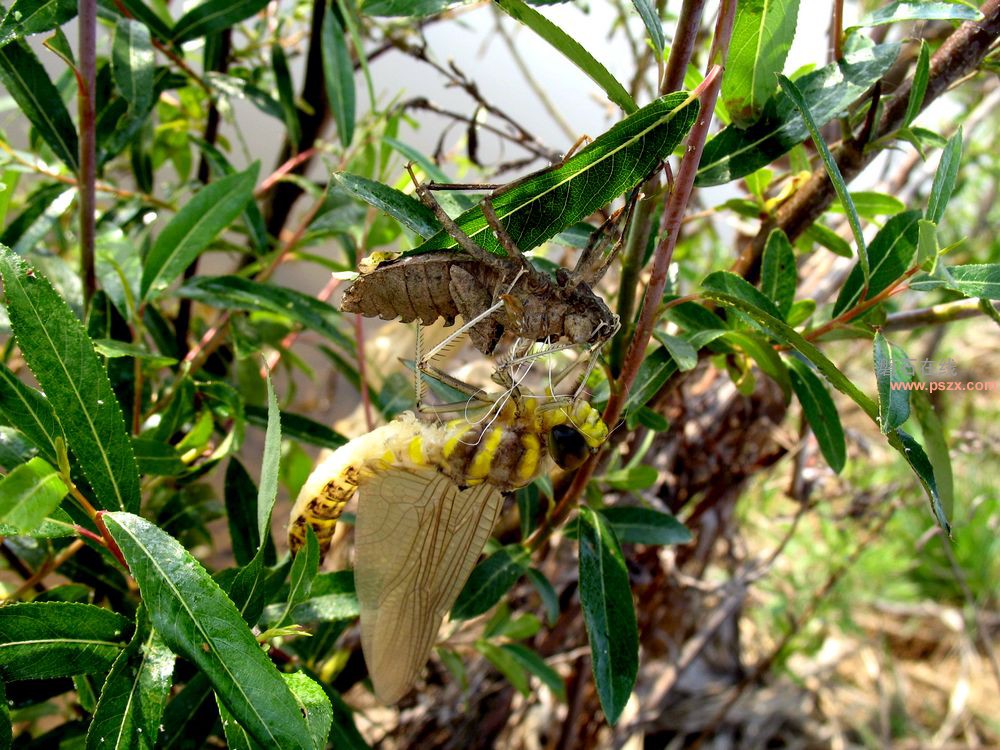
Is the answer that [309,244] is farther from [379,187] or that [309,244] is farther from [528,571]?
[528,571]

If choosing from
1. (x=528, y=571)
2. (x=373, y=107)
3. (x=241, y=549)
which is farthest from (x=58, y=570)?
(x=373, y=107)

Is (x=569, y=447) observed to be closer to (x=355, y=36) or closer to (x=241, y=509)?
(x=241, y=509)

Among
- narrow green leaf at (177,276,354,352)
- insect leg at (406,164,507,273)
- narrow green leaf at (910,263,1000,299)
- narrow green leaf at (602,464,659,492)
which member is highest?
insect leg at (406,164,507,273)

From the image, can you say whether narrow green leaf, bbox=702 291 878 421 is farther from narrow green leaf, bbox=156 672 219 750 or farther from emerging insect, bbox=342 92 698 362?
narrow green leaf, bbox=156 672 219 750

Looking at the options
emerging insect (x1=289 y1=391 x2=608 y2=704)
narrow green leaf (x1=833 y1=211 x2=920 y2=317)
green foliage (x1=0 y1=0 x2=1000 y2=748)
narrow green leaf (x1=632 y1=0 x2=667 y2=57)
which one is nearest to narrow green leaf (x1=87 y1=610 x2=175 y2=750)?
green foliage (x1=0 y1=0 x2=1000 y2=748)

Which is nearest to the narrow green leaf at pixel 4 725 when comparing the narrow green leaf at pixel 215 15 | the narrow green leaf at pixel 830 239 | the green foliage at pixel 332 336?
the green foliage at pixel 332 336

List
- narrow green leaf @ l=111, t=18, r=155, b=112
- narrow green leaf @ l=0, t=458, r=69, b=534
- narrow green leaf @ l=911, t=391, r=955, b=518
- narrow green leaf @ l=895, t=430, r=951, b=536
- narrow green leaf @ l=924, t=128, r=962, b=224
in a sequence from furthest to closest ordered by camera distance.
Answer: narrow green leaf @ l=111, t=18, r=155, b=112, narrow green leaf @ l=911, t=391, r=955, b=518, narrow green leaf @ l=924, t=128, r=962, b=224, narrow green leaf @ l=895, t=430, r=951, b=536, narrow green leaf @ l=0, t=458, r=69, b=534
